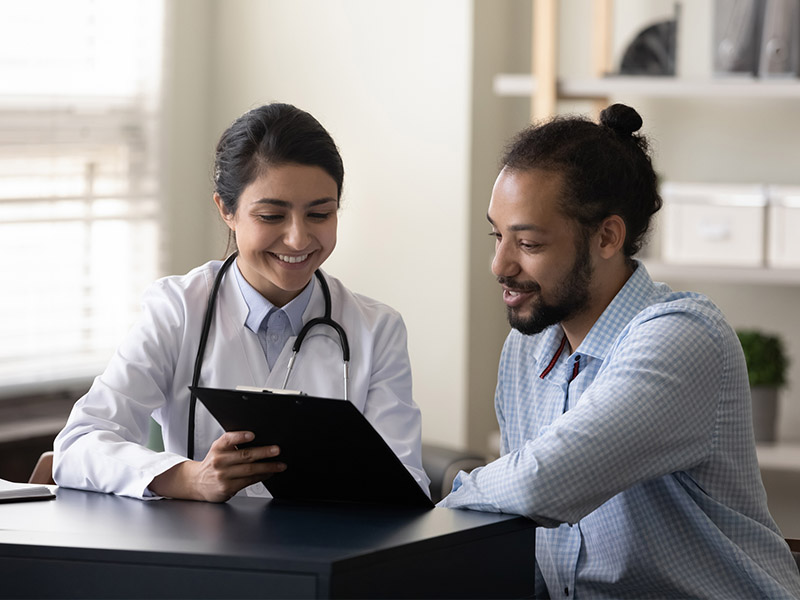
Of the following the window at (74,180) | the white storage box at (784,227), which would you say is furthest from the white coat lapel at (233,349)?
the white storage box at (784,227)

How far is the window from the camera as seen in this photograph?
3090mm

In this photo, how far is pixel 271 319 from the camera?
Result: 1.82m

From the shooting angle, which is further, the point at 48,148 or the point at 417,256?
the point at 417,256

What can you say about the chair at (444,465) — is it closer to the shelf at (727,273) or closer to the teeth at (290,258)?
the shelf at (727,273)

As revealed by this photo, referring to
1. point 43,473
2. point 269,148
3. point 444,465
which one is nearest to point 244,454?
point 269,148

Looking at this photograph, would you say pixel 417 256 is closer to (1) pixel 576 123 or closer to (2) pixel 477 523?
(1) pixel 576 123

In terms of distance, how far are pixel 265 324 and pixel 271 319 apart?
1cm

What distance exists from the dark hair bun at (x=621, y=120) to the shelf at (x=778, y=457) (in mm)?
1556

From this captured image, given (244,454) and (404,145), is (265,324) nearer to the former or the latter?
(244,454)

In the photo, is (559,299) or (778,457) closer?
(559,299)

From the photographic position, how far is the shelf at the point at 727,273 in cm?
302

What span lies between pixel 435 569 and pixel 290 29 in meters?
2.73

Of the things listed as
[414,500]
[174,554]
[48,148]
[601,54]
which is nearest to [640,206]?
[414,500]

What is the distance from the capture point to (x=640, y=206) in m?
1.66
